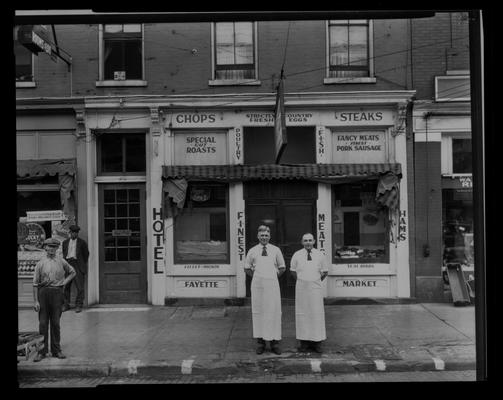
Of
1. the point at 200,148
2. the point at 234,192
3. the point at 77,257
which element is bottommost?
the point at 77,257

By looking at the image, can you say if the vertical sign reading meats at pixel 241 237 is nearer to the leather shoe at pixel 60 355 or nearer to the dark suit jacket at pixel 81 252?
the dark suit jacket at pixel 81 252

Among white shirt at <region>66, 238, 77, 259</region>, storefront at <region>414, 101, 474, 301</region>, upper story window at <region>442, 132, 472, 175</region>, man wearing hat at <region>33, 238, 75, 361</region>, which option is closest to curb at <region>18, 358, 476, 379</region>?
man wearing hat at <region>33, 238, 75, 361</region>

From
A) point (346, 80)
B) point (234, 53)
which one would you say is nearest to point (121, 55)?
point (234, 53)

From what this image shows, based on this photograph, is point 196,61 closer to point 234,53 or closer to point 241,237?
point 234,53

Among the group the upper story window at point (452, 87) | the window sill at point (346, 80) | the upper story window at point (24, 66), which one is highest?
the upper story window at point (24, 66)

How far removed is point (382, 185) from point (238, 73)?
395 cm

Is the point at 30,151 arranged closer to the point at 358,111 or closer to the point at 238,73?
the point at 238,73

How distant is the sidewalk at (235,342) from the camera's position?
7.17 m

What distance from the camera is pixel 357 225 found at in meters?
11.5

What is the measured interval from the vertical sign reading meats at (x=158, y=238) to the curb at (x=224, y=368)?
167 inches

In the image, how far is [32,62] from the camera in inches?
445

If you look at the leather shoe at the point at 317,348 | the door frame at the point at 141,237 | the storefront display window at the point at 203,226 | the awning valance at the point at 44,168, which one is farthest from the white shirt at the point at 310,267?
the awning valance at the point at 44,168

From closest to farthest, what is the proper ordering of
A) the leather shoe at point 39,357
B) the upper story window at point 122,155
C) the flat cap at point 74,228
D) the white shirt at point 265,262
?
the leather shoe at point 39,357 < the white shirt at point 265,262 < the flat cap at point 74,228 < the upper story window at point 122,155

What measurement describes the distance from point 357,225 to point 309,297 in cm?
405
